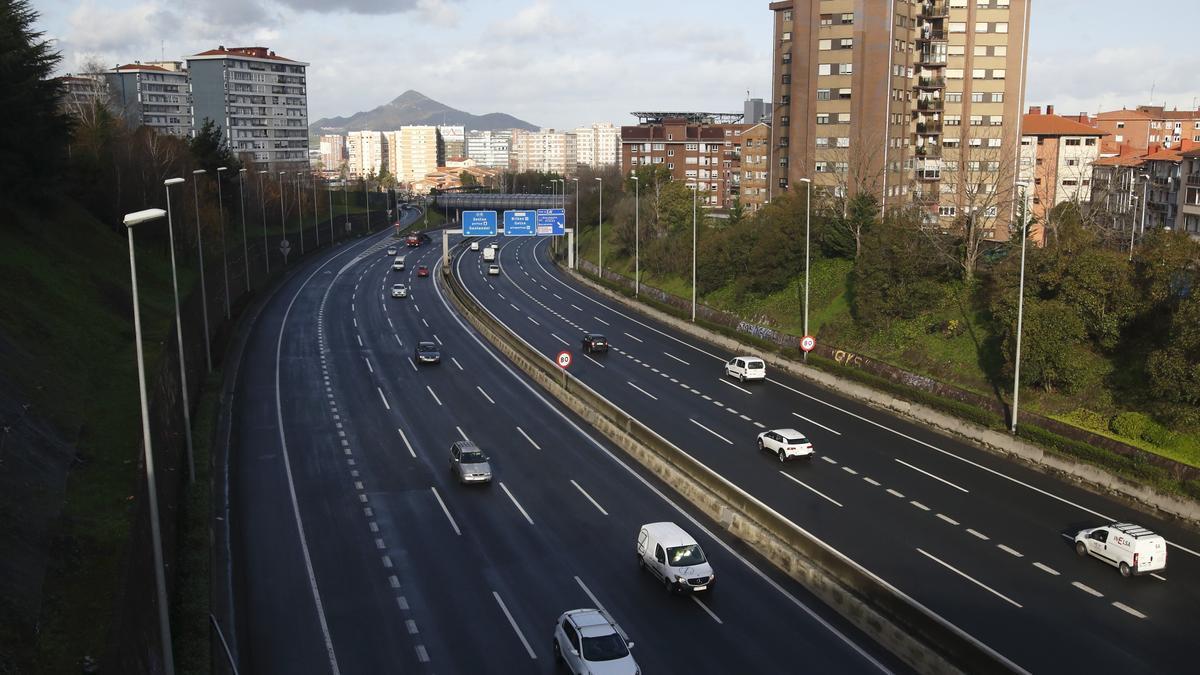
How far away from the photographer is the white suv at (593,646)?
19.7m

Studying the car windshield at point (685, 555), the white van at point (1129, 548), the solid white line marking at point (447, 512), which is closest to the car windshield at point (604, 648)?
the car windshield at point (685, 555)

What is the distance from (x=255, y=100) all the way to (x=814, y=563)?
172m

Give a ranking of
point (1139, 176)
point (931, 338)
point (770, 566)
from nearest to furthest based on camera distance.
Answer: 1. point (770, 566)
2. point (931, 338)
3. point (1139, 176)

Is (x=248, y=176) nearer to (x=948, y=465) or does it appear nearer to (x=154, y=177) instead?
(x=154, y=177)

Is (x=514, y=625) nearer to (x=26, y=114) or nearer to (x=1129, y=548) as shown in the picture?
(x=1129, y=548)

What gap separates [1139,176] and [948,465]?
246 ft

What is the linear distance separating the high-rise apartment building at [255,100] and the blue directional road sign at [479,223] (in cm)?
7993

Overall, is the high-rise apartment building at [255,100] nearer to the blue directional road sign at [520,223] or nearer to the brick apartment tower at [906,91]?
the blue directional road sign at [520,223]

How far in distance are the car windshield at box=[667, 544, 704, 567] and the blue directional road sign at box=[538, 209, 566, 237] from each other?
67.2m

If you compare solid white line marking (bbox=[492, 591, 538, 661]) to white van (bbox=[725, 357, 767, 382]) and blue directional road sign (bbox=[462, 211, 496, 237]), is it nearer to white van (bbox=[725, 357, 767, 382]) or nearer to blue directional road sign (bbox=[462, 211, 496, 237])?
white van (bbox=[725, 357, 767, 382])

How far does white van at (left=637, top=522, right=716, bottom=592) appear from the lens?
24656 mm

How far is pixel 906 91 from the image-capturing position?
80.2m

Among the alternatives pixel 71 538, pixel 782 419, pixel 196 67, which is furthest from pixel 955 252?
pixel 196 67

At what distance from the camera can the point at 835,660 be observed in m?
21.5
